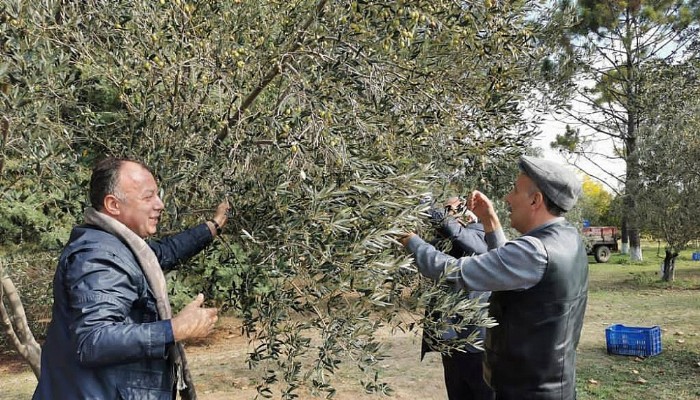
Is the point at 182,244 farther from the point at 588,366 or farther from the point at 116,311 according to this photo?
the point at 588,366

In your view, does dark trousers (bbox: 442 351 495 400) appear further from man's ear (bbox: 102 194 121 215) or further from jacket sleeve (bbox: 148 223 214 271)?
man's ear (bbox: 102 194 121 215)

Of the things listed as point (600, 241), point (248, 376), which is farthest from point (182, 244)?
point (600, 241)

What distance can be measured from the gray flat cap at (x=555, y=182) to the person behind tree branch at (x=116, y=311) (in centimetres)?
192

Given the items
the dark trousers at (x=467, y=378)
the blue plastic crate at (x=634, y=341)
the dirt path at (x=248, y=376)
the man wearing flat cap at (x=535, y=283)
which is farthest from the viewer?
the blue plastic crate at (x=634, y=341)

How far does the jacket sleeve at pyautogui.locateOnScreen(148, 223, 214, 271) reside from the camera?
3236 millimetres

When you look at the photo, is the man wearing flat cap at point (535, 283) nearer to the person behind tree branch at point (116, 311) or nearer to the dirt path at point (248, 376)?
the person behind tree branch at point (116, 311)

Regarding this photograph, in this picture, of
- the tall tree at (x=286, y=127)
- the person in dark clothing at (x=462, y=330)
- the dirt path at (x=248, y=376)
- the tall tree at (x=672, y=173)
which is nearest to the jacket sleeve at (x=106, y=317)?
the tall tree at (x=286, y=127)

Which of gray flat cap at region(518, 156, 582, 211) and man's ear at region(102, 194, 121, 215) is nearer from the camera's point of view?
man's ear at region(102, 194, 121, 215)

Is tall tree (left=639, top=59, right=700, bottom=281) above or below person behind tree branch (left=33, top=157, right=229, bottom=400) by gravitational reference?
above

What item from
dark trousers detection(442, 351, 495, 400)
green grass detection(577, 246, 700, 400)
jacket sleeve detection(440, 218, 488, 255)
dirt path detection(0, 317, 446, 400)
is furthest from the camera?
dirt path detection(0, 317, 446, 400)

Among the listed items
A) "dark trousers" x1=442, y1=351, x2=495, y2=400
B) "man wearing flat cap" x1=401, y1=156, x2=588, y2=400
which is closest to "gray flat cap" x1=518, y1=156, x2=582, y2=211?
"man wearing flat cap" x1=401, y1=156, x2=588, y2=400

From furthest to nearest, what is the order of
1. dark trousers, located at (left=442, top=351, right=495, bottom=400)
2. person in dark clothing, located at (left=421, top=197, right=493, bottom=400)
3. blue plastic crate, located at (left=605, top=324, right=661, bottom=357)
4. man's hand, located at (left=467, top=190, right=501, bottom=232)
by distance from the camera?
blue plastic crate, located at (left=605, top=324, right=661, bottom=357)
dark trousers, located at (left=442, top=351, right=495, bottom=400)
person in dark clothing, located at (left=421, top=197, right=493, bottom=400)
man's hand, located at (left=467, top=190, right=501, bottom=232)

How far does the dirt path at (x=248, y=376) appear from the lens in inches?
332

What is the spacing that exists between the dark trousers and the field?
0.65m
